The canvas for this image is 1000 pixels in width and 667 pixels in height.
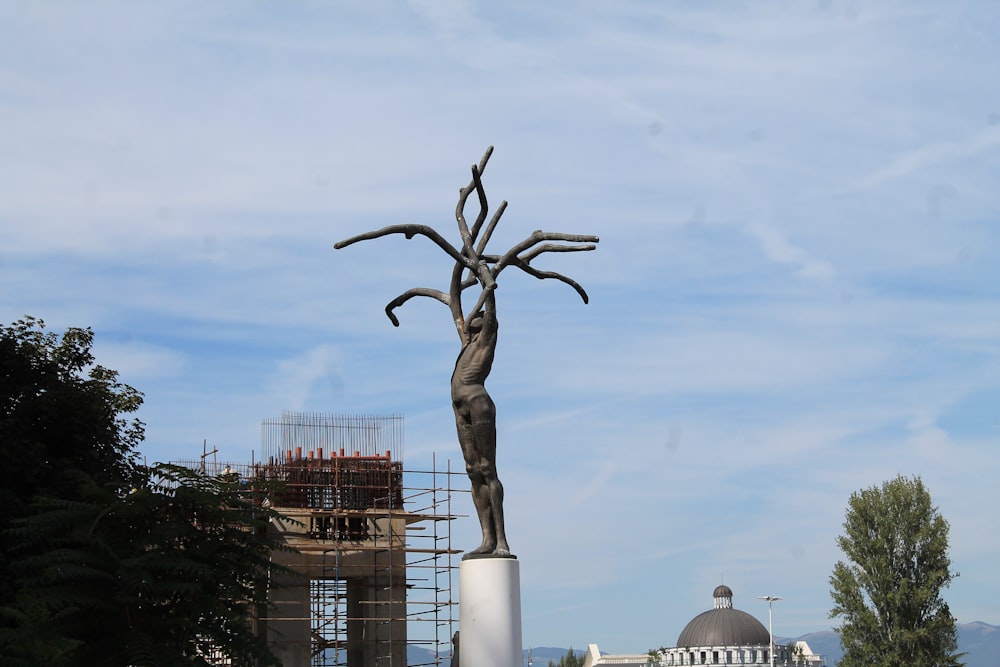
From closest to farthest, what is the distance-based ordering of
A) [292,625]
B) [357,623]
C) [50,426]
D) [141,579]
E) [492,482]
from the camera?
[141,579]
[492,482]
[50,426]
[292,625]
[357,623]

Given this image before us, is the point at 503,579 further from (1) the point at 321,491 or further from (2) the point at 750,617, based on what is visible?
(2) the point at 750,617

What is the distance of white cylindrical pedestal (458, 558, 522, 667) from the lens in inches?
569

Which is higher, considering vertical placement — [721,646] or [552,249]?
[552,249]

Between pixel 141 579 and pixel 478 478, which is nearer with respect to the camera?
pixel 141 579

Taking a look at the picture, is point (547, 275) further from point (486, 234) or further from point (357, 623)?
point (357, 623)

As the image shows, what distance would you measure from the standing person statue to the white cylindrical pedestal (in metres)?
0.26

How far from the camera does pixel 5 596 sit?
16.9 metres

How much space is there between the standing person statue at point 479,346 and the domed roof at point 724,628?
123314 mm

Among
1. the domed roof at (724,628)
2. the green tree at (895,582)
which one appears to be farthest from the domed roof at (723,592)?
the green tree at (895,582)

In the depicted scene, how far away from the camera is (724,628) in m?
135

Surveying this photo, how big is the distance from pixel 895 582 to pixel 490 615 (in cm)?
2625

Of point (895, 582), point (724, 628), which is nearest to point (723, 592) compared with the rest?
point (724, 628)

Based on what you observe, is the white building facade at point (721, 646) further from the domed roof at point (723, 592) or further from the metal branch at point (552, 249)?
the metal branch at point (552, 249)

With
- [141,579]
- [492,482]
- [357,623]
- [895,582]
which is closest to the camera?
[141,579]
